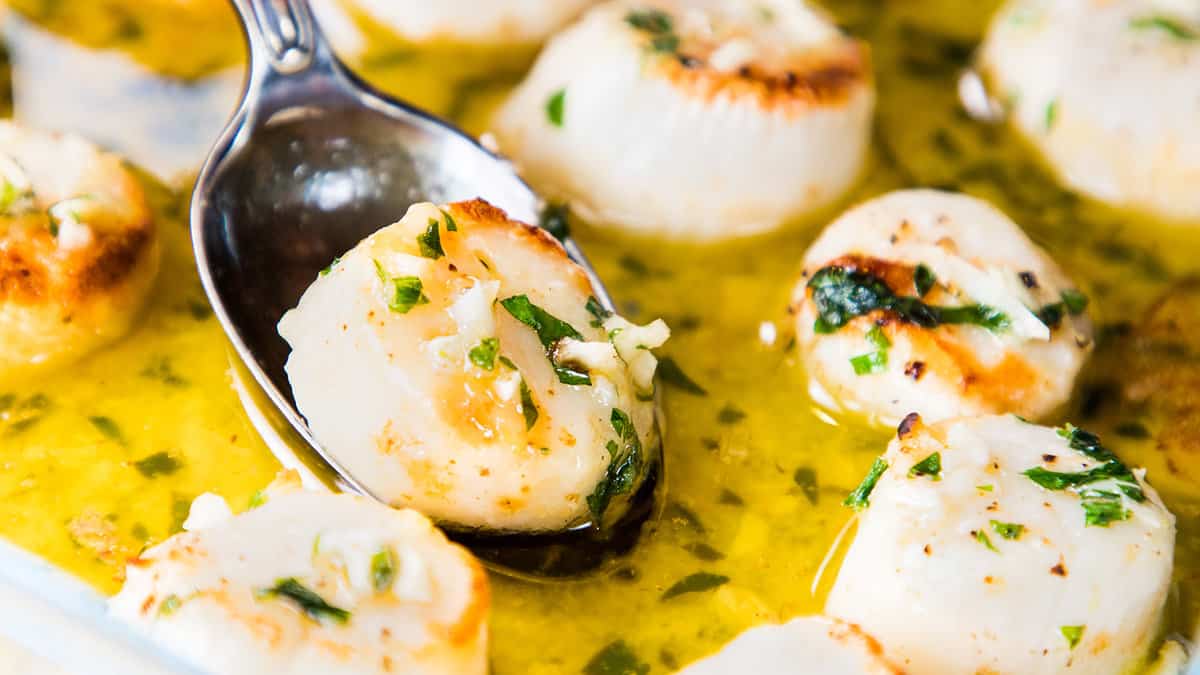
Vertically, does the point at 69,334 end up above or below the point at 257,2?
below

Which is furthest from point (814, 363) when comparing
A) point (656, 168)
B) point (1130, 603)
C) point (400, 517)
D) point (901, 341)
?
point (400, 517)

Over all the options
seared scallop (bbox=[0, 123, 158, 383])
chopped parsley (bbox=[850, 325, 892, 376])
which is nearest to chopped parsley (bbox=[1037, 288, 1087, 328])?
chopped parsley (bbox=[850, 325, 892, 376])

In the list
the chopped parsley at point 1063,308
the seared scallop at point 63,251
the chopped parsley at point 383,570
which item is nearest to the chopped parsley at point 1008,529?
the chopped parsley at point 1063,308

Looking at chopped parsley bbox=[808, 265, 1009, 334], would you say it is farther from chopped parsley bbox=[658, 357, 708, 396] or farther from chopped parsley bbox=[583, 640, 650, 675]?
chopped parsley bbox=[583, 640, 650, 675]

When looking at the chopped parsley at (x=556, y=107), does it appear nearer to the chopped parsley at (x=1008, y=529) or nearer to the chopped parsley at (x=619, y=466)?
the chopped parsley at (x=619, y=466)

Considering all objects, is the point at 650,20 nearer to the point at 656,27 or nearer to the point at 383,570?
the point at 656,27

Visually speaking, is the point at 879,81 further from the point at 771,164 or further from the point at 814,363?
the point at 814,363

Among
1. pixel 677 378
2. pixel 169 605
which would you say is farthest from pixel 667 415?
pixel 169 605
